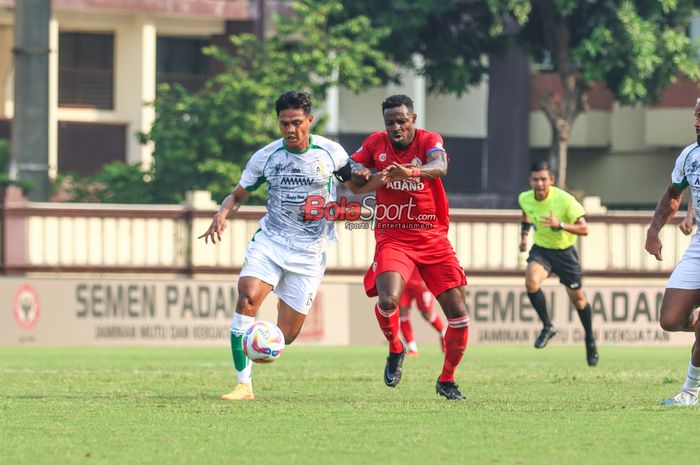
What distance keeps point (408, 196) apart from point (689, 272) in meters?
2.11

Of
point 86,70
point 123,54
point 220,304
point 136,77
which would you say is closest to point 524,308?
point 220,304

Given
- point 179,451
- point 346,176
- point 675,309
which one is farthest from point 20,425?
point 675,309

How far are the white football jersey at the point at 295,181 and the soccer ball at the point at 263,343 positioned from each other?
0.79m

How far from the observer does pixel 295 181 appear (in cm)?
1200

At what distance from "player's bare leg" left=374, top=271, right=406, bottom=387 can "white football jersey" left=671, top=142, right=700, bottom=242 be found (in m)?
2.11

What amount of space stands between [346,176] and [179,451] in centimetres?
391

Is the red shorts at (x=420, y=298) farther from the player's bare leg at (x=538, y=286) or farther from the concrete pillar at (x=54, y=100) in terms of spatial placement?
the concrete pillar at (x=54, y=100)

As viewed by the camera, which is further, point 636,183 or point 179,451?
point 636,183

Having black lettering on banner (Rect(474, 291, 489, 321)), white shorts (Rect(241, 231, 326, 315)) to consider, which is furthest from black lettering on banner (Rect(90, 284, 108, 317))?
white shorts (Rect(241, 231, 326, 315))

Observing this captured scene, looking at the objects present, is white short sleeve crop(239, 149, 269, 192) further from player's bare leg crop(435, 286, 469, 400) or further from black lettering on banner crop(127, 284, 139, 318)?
black lettering on banner crop(127, 284, 139, 318)

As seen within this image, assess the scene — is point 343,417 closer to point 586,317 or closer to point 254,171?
point 254,171

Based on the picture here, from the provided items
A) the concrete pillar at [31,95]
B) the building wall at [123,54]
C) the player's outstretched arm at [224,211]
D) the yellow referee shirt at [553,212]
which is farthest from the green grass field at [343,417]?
the building wall at [123,54]

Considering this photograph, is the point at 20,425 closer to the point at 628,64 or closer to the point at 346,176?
the point at 346,176

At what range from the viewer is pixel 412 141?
1200cm
